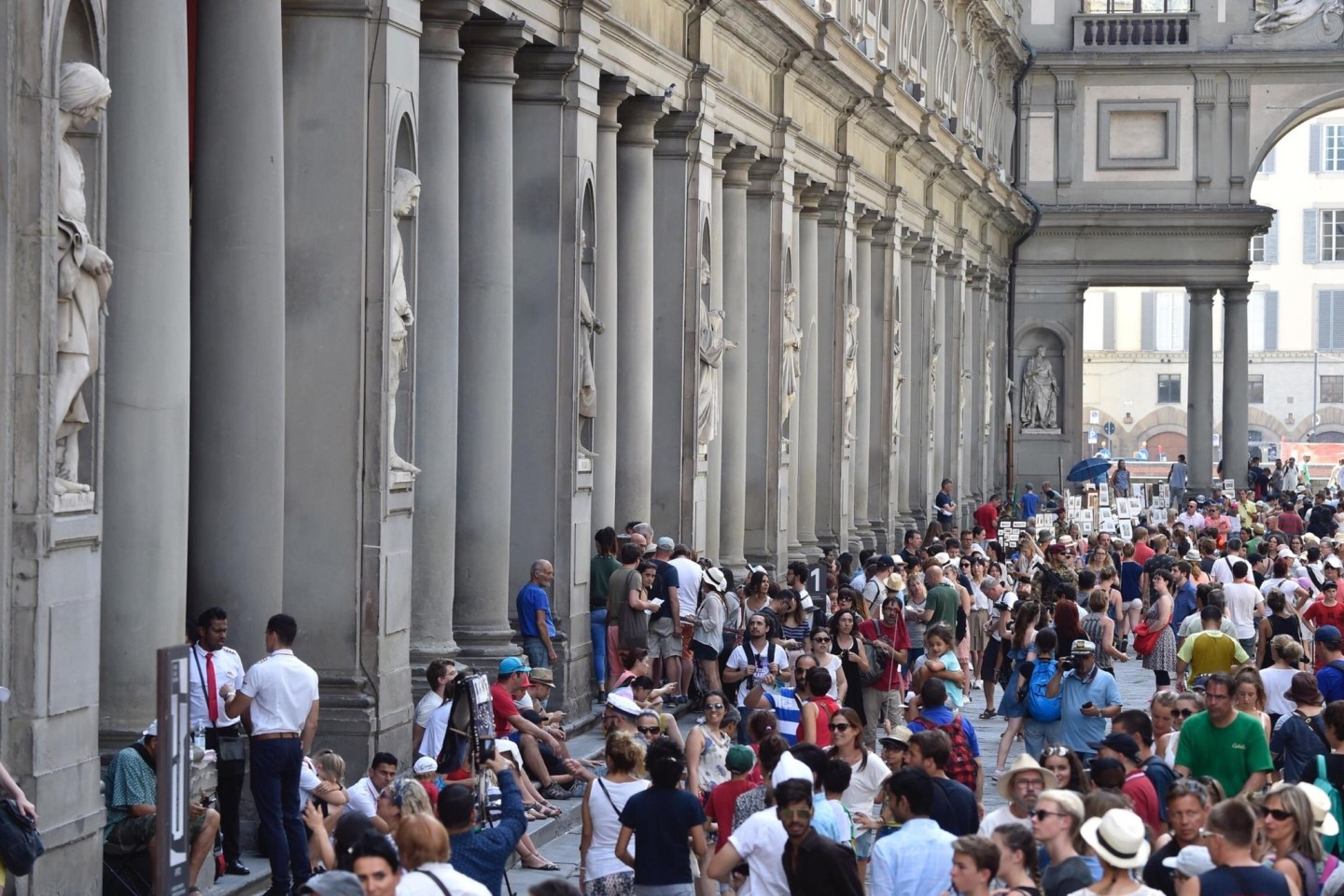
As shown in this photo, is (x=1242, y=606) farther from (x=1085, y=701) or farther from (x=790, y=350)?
(x=790, y=350)

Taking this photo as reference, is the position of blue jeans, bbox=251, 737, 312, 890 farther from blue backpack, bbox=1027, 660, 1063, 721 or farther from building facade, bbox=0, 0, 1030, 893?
blue backpack, bbox=1027, 660, 1063, 721

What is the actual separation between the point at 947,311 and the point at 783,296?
1928 centimetres

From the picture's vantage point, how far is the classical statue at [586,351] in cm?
2156

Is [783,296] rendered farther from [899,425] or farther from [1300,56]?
[1300,56]

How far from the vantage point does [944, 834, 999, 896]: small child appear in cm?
904

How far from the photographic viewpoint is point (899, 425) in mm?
43031

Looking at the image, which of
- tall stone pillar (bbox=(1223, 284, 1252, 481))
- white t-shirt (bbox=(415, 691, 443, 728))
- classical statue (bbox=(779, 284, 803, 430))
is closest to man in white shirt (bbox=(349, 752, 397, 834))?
white t-shirt (bbox=(415, 691, 443, 728))

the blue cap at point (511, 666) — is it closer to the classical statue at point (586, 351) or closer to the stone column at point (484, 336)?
the stone column at point (484, 336)

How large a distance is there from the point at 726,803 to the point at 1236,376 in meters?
48.2

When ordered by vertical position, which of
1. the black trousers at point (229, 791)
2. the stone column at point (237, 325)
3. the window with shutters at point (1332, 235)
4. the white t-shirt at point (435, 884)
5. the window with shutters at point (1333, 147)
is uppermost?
the window with shutters at point (1333, 147)

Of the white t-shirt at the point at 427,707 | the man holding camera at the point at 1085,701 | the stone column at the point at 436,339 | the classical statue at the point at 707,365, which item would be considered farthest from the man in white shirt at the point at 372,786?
the classical statue at the point at 707,365

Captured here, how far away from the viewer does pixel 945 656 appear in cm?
1756

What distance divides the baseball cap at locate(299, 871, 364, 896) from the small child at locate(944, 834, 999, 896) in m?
2.24

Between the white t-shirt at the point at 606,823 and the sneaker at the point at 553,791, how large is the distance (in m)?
5.49
